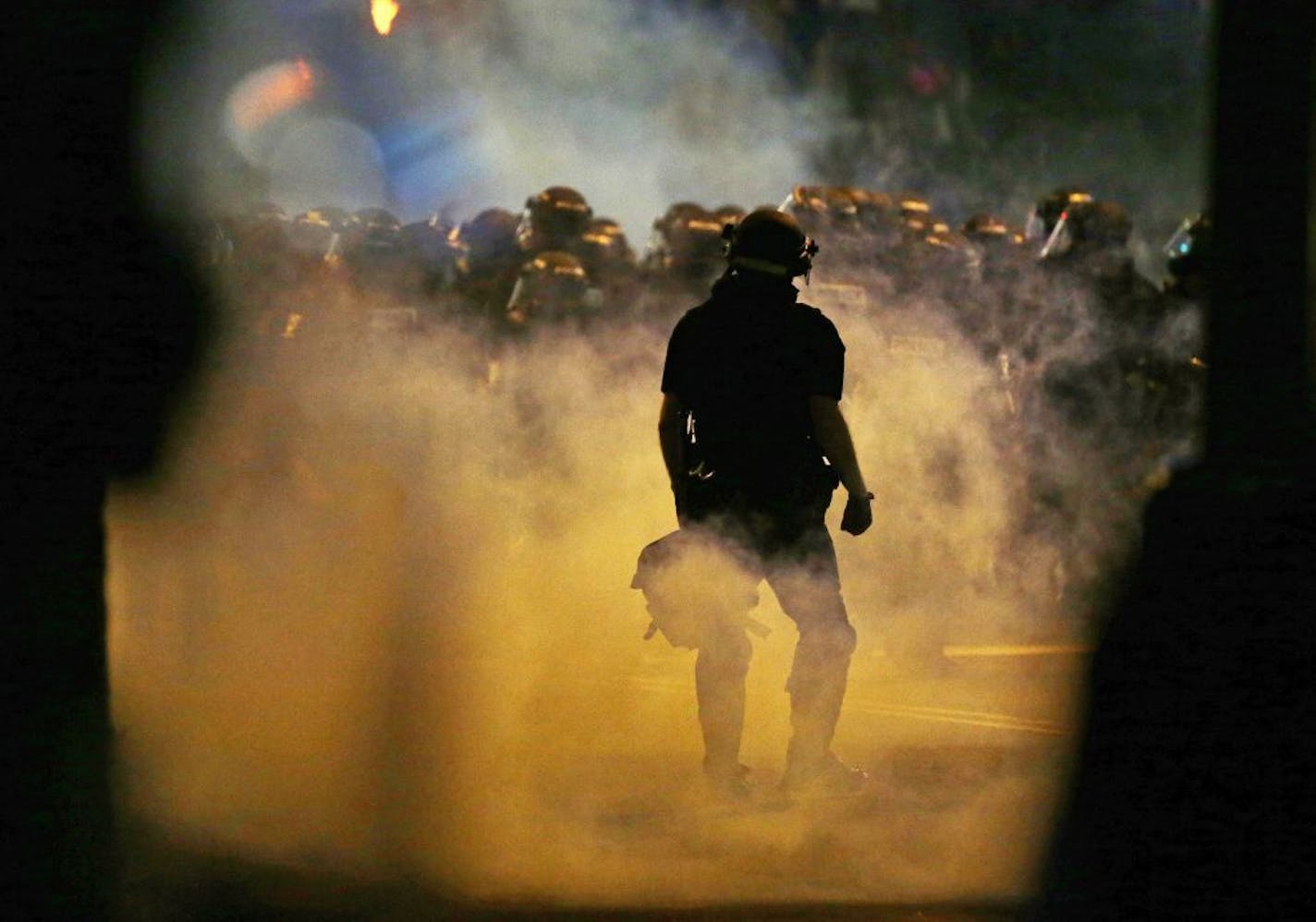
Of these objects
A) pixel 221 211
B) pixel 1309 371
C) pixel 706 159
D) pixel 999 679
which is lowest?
pixel 999 679

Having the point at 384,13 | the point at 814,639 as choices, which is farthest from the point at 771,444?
the point at 384,13

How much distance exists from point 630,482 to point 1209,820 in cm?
529

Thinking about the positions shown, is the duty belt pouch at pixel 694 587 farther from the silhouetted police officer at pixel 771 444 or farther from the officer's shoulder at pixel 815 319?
the officer's shoulder at pixel 815 319

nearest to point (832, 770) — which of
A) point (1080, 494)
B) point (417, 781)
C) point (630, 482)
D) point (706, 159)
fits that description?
point (417, 781)

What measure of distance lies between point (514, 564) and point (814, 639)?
4.06 meters

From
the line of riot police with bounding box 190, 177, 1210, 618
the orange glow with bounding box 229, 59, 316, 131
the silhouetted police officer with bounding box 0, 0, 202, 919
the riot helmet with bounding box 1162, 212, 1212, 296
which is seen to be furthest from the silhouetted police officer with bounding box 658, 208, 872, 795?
the riot helmet with bounding box 1162, 212, 1212, 296

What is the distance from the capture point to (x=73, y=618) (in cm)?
363

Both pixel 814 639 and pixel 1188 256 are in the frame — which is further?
pixel 1188 256

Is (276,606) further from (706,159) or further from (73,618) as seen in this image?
(706,159)

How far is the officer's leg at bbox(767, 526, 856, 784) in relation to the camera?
4.86 meters

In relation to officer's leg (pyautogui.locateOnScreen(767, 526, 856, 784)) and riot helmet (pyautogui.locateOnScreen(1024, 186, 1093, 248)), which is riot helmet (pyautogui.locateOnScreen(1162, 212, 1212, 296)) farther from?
officer's leg (pyautogui.locateOnScreen(767, 526, 856, 784))

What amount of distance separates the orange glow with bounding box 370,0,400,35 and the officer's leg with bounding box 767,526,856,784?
3.09 meters

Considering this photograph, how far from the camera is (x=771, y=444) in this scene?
485cm

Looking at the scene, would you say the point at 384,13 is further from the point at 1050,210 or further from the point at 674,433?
the point at 1050,210
